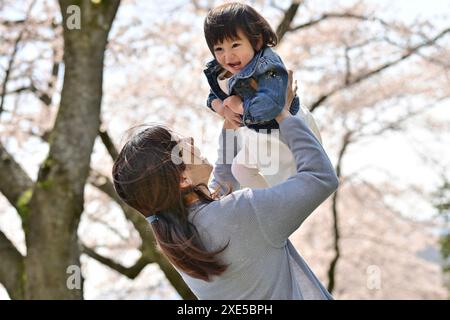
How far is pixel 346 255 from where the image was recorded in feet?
49.1

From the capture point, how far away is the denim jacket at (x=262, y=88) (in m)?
1.75

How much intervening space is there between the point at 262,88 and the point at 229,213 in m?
0.35

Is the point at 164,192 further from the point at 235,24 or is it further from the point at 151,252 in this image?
the point at 151,252

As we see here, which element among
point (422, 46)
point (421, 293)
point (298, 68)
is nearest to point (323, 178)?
point (422, 46)

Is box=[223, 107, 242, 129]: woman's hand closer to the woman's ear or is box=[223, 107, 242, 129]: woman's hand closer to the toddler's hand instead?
the toddler's hand

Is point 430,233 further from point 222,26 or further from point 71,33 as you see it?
point 222,26

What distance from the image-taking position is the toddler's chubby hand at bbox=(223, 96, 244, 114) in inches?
74.8

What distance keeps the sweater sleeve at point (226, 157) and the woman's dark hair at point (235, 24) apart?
286 millimetres

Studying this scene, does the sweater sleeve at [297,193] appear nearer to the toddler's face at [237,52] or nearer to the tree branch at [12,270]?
the toddler's face at [237,52]

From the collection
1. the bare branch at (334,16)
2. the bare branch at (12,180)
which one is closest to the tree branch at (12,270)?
the bare branch at (12,180)

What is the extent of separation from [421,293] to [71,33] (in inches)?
501

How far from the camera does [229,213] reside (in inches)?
65.2

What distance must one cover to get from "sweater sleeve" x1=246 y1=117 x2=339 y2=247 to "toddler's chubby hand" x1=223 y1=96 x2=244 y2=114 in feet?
0.92

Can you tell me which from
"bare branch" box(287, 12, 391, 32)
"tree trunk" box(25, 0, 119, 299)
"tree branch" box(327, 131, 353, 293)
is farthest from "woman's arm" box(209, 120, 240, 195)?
"tree branch" box(327, 131, 353, 293)
